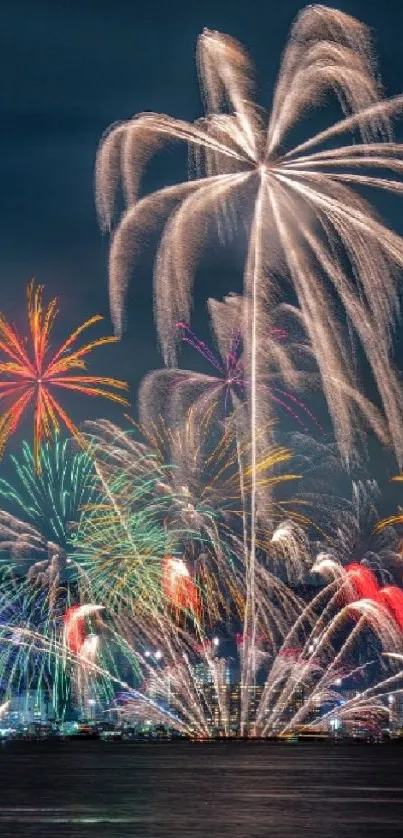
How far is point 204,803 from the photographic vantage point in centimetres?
4722

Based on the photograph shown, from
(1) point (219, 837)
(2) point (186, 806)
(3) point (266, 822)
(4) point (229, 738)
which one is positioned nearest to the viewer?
(1) point (219, 837)

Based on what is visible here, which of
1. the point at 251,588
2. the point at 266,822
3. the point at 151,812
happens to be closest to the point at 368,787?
the point at 251,588

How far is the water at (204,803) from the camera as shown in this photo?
3544cm

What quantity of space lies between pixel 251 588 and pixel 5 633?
1107 inches

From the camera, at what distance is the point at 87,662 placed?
3300 inches

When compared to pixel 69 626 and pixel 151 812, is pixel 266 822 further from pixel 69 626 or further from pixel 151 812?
pixel 69 626

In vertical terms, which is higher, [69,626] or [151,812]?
[69,626]

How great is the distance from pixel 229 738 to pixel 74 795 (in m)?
69.1

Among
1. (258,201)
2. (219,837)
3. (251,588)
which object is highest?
(258,201)

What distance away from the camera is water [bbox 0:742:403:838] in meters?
35.4

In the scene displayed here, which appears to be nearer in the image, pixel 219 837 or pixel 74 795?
pixel 219 837

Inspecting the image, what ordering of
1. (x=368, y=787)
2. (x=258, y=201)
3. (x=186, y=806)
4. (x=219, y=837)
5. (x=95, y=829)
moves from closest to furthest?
(x=219, y=837)
(x=95, y=829)
(x=186, y=806)
(x=258, y=201)
(x=368, y=787)

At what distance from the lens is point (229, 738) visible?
121 m

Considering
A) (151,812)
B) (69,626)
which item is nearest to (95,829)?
(151,812)
